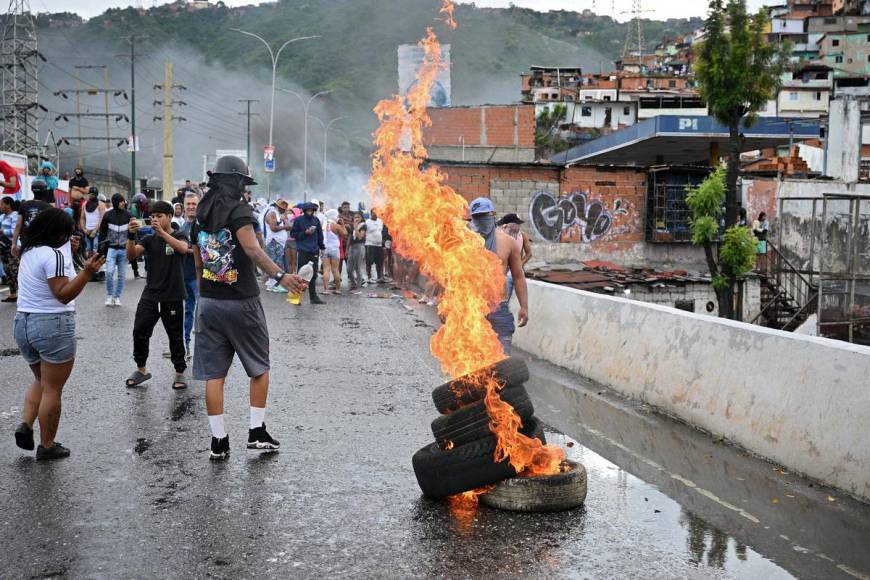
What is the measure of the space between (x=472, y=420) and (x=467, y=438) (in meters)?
0.11

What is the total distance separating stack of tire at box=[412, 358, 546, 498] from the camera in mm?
5234

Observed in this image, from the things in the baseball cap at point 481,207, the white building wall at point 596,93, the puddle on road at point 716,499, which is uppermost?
the white building wall at point 596,93

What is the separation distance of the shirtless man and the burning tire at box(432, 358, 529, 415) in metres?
1.78

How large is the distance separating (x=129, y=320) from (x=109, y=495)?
8.70 m

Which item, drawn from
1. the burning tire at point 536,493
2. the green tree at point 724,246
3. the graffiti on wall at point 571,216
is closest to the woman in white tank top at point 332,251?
the graffiti on wall at point 571,216

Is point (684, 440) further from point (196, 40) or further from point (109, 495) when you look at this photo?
point (196, 40)

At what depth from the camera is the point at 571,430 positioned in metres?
7.66

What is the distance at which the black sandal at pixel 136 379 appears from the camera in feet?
28.4

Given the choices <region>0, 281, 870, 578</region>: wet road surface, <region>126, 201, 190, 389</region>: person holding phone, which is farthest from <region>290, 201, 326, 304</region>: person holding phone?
<region>0, 281, 870, 578</region>: wet road surface

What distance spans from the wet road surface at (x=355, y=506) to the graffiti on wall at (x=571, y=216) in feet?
56.0

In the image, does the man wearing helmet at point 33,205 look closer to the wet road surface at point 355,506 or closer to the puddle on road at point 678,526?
the wet road surface at point 355,506

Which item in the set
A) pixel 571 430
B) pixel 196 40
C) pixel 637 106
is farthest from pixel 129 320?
pixel 196 40

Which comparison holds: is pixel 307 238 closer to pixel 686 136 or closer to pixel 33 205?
pixel 33 205

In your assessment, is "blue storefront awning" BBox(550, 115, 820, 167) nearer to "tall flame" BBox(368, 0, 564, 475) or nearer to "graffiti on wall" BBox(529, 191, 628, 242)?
"graffiti on wall" BBox(529, 191, 628, 242)
